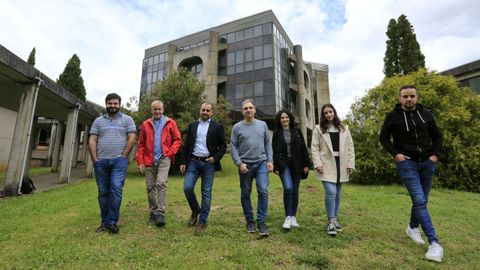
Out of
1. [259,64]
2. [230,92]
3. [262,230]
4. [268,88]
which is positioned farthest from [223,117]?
[259,64]

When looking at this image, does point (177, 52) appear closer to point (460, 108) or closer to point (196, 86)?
point (196, 86)

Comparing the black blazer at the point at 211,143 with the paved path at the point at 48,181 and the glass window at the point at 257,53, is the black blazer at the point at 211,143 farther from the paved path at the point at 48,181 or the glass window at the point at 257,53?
the glass window at the point at 257,53

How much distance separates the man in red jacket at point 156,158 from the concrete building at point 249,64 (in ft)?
70.5

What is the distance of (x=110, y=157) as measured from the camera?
13.4ft

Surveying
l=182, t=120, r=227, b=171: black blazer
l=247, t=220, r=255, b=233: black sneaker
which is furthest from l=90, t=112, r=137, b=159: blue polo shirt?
l=247, t=220, r=255, b=233: black sneaker

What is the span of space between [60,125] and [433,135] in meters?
20.9

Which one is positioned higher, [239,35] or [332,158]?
[239,35]

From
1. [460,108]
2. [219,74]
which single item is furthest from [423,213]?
[219,74]

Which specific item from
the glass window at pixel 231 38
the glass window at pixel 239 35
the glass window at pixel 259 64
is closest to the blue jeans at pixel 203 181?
the glass window at pixel 259 64

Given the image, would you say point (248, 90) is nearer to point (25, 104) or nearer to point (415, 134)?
point (25, 104)

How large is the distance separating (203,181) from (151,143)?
1110mm

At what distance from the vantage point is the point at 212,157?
4.18 m

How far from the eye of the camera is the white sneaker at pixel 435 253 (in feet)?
10.1

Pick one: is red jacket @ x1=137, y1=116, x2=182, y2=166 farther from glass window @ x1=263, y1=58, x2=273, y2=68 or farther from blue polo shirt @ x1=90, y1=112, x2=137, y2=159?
glass window @ x1=263, y1=58, x2=273, y2=68
